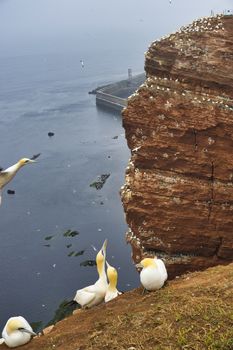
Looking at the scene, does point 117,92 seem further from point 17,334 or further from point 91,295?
point 17,334

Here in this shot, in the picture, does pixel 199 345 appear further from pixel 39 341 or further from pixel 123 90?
pixel 123 90

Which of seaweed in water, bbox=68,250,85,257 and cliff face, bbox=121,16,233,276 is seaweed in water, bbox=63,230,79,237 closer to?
seaweed in water, bbox=68,250,85,257

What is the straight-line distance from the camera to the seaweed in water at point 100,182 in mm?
59812

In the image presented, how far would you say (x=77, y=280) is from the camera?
134 ft

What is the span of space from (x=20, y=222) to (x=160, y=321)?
45574 mm

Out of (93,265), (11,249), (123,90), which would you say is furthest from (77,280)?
(123,90)

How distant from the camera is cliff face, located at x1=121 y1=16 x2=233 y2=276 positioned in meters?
14.4

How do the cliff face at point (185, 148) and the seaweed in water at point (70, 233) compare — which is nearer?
the cliff face at point (185, 148)

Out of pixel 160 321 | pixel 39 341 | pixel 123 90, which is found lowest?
pixel 123 90

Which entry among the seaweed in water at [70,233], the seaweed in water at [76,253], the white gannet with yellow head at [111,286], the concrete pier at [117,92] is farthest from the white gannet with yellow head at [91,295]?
the concrete pier at [117,92]

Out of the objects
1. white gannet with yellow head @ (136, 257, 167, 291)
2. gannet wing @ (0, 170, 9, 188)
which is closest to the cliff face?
white gannet with yellow head @ (136, 257, 167, 291)

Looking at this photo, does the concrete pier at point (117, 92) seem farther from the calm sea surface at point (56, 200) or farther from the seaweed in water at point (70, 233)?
the seaweed in water at point (70, 233)

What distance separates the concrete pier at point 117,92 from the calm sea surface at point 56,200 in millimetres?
2333

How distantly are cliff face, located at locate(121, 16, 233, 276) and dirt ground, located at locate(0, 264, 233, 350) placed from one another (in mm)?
4262
